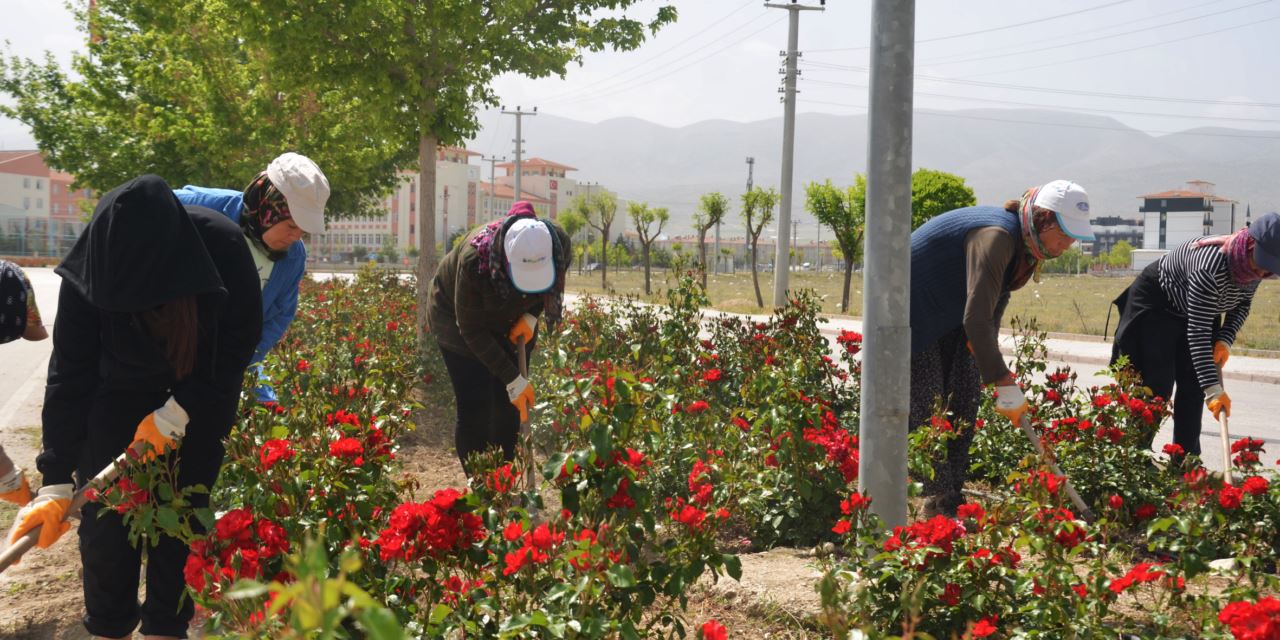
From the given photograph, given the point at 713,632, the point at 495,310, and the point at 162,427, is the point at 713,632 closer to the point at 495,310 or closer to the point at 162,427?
the point at 162,427

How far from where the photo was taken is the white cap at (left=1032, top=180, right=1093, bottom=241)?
3.60m

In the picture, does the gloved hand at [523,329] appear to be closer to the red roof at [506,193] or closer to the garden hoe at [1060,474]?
the garden hoe at [1060,474]

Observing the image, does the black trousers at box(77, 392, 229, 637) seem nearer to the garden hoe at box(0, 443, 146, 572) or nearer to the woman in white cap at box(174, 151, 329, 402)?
the garden hoe at box(0, 443, 146, 572)

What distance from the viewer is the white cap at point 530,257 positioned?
3.66 meters

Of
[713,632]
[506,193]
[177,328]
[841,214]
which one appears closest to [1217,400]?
[713,632]

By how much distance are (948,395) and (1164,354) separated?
114 cm

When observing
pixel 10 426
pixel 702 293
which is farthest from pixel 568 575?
pixel 10 426

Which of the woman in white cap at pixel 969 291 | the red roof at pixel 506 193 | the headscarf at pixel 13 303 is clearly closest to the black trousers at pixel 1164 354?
the woman in white cap at pixel 969 291

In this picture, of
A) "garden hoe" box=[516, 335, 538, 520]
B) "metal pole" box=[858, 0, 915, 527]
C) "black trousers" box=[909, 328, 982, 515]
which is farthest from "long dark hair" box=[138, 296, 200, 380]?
"black trousers" box=[909, 328, 982, 515]

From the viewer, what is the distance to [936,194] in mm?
21484

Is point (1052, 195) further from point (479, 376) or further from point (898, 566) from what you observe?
point (479, 376)

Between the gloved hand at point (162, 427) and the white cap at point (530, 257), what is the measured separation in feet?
4.51

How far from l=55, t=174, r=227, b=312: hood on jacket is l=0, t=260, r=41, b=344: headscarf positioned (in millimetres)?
453

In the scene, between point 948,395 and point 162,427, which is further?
point 948,395
